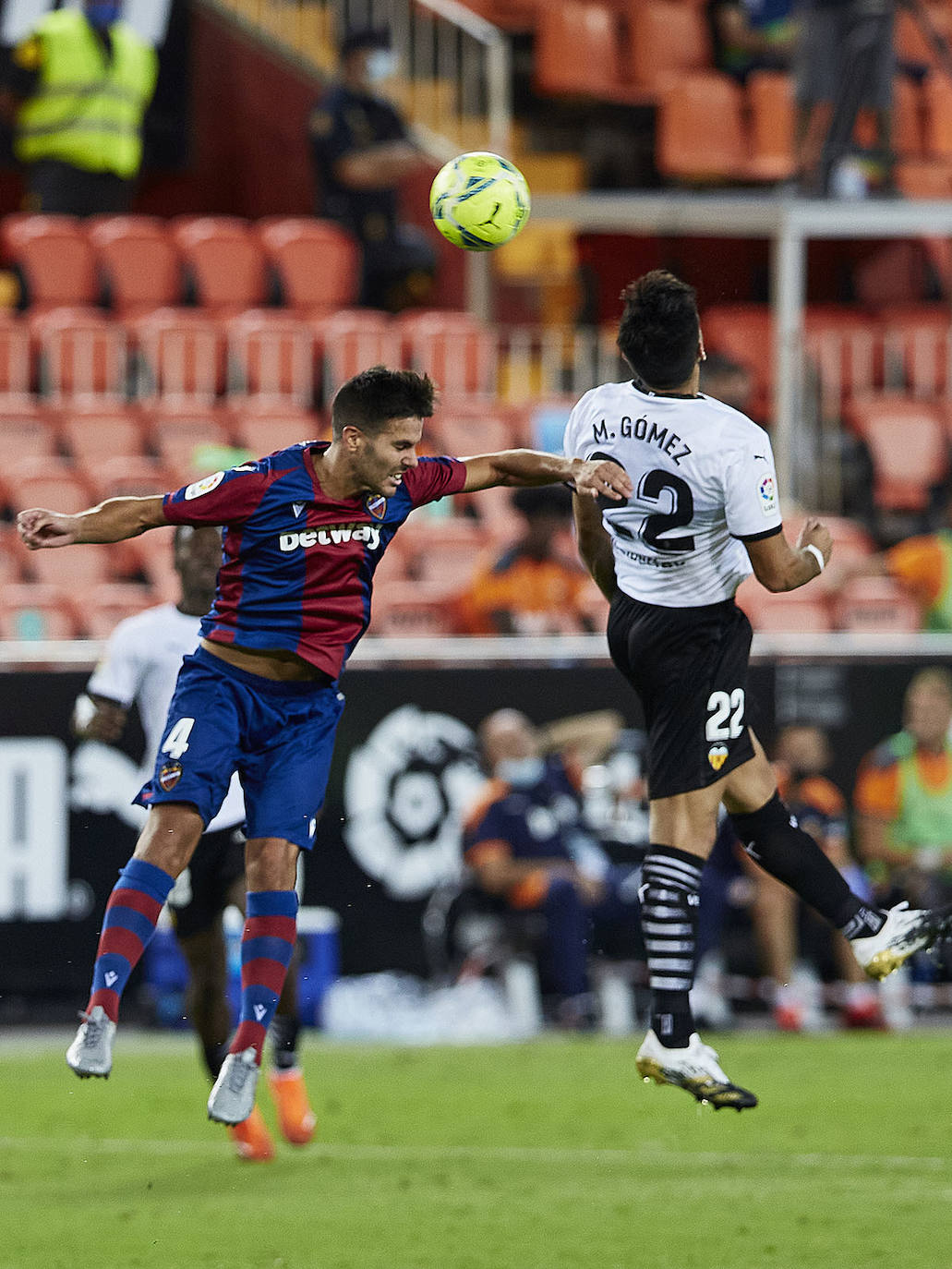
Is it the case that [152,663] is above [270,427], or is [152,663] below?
below

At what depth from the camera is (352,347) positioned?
14.6m

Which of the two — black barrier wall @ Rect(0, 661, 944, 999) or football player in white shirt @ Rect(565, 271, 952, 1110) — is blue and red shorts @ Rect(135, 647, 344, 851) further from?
black barrier wall @ Rect(0, 661, 944, 999)

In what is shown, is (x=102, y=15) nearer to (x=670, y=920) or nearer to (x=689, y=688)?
(x=689, y=688)

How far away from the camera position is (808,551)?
683 centimetres

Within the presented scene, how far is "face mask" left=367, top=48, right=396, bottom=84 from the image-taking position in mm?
15711

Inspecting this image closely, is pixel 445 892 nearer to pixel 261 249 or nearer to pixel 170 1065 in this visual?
pixel 170 1065

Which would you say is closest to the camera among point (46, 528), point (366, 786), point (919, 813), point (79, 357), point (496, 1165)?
point (46, 528)

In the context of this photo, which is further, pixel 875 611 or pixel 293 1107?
pixel 875 611

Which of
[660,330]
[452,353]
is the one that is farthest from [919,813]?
[660,330]

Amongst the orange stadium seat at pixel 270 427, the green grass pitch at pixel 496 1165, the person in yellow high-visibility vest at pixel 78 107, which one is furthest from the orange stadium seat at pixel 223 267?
the green grass pitch at pixel 496 1165

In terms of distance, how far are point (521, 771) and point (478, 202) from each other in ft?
16.2

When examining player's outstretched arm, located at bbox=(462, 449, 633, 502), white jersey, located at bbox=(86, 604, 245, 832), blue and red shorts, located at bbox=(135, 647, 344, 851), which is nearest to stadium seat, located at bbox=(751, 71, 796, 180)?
white jersey, located at bbox=(86, 604, 245, 832)

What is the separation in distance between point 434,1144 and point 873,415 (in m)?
7.62

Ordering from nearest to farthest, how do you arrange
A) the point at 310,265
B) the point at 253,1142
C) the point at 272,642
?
the point at 272,642 → the point at 253,1142 → the point at 310,265
